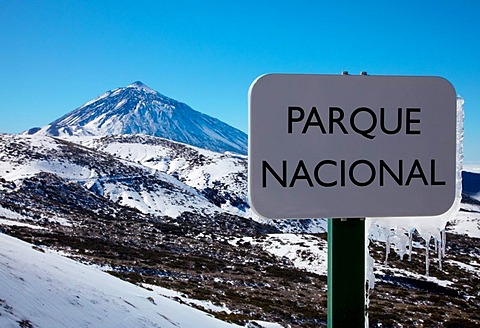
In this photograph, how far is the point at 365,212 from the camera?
175 centimetres

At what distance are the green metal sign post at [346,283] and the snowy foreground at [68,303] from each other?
22.4 feet

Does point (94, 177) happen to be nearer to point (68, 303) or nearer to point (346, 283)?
point (68, 303)

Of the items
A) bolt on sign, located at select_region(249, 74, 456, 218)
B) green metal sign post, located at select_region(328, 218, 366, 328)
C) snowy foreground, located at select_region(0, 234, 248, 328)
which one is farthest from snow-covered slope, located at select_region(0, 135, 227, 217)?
green metal sign post, located at select_region(328, 218, 366, 328)

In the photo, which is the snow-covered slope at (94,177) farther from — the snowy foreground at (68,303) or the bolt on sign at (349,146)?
the bolt on sign at (349,146)

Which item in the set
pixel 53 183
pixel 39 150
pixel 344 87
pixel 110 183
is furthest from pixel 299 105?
pixel 39 150

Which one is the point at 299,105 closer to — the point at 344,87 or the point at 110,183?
the point at 344,87

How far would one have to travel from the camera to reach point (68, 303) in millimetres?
9383

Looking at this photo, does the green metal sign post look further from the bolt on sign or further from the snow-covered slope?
the snow-covered slope

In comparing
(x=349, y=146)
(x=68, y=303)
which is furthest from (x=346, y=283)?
(x=68, y=303)

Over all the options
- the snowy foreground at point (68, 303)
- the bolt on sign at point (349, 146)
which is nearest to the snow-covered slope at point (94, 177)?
the snowy foreground at point (68, 303)

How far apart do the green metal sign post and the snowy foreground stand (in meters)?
6.82

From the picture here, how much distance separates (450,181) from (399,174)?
0.80ft

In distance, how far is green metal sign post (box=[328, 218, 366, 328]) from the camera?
1660 millimetres

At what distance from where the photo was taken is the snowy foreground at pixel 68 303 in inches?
311
